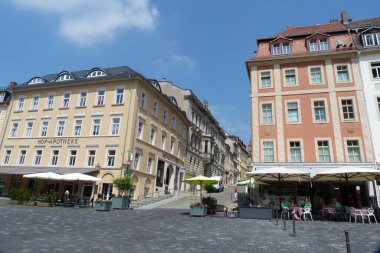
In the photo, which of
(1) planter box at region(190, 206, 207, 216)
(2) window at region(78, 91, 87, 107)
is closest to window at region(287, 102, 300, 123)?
(1) planter box at region(190, 206, 207, 216)

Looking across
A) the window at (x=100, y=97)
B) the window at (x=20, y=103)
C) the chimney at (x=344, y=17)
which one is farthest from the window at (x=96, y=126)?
the chimney at (x=344, y=17)

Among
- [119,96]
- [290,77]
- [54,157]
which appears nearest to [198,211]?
[290,77]

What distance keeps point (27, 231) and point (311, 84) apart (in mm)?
22220

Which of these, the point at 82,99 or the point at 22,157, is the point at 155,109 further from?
the point at 22,157

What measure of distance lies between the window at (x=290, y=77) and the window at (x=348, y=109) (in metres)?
4.15

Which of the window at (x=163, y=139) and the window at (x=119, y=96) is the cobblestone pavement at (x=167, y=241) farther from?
the window at (x=163, y=139)

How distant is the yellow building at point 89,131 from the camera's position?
1098 inches

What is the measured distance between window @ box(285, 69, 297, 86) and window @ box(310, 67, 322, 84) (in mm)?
1359

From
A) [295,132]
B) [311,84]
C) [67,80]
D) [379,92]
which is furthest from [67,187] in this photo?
[379,92]

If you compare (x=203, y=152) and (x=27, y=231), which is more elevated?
(x=203, y=152)

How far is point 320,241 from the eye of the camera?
945 centimetres

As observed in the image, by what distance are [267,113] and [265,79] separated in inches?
127

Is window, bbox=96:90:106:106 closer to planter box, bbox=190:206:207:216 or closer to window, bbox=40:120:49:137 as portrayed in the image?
window, bbox=40:120:49:137

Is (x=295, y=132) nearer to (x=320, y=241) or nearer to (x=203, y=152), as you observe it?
(x=320, y=241)
